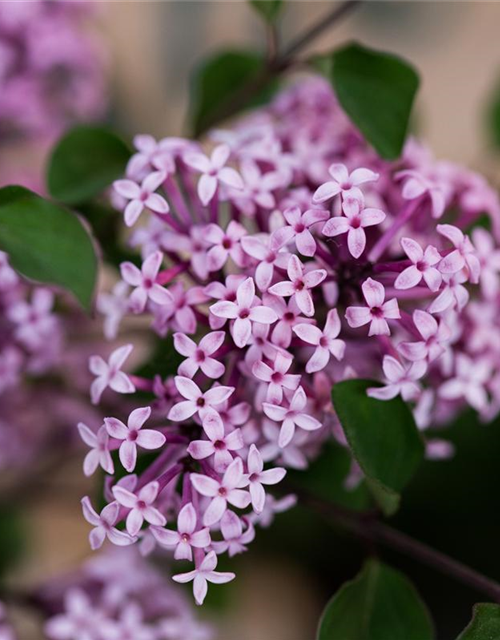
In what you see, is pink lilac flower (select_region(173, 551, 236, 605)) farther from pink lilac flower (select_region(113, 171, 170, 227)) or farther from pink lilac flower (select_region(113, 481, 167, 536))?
pink lilac flower (select_region(113, 171, 170, 227))

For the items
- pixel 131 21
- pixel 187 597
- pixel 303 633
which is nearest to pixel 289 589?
pixel 303 633

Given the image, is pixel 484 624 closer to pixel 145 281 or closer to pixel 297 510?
pixel 145 281

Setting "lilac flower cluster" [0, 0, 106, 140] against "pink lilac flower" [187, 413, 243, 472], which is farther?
"lilac flower cluster" [0, 0, 106, 140]

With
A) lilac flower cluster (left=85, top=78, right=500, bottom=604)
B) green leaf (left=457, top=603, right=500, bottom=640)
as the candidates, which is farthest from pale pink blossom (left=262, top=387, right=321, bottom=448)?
green leaf (left=457, top=603, right=500, bottom=640)

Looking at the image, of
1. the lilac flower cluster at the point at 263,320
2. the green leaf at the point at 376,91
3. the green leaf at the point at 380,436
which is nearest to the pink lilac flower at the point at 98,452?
the lilac flower cluster at the point at 263,320

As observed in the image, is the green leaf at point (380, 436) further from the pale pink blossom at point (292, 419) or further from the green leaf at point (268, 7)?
the green leaf at point (268, 7)

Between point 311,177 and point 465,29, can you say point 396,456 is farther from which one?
point 465,29
